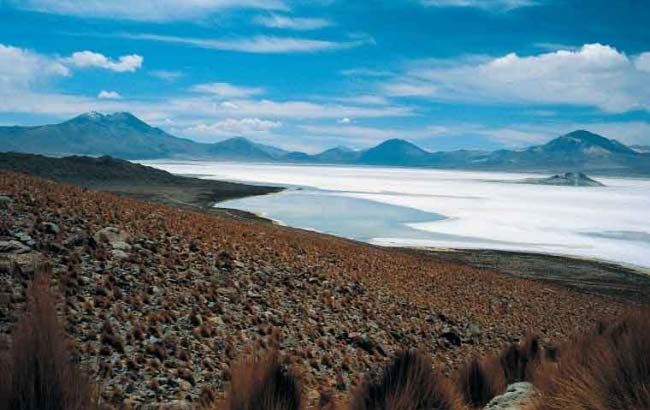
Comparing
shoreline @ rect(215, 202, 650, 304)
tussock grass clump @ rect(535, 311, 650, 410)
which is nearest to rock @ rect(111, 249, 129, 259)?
tussock grass clump @ rect(535, 311, 650, 410)

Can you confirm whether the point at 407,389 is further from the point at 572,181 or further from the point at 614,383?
the point at 572,181

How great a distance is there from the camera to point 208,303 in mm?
11289

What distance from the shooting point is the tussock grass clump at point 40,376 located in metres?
3.53

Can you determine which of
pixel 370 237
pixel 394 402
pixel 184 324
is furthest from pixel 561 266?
pixel 394 402

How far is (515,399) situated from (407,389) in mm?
1700

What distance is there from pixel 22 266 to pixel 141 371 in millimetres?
3532

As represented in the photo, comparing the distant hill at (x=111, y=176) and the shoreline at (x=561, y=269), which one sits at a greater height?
the distant hill at (x=111, y=176)

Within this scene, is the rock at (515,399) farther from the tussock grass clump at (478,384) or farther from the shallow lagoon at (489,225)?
the shallow lagoon at (489,225)

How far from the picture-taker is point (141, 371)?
7.63 meters

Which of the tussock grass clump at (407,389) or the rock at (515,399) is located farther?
the rock at (515,399)

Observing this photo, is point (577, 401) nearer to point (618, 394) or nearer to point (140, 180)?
point (618, 394)

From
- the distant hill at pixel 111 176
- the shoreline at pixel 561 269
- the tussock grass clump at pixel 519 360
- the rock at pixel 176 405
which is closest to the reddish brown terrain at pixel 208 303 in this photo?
the rock at pixel 176 405

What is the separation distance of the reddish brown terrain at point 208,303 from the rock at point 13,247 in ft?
0.12

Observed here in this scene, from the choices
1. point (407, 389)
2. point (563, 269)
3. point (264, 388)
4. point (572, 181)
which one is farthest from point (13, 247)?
point (572, 181)
